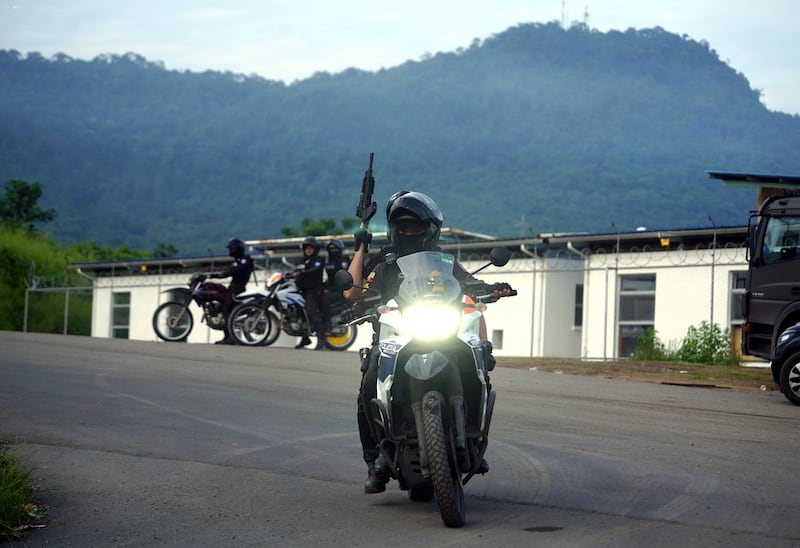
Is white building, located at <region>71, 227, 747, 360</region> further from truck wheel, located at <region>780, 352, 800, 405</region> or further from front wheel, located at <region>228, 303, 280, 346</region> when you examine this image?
truck wheel, located at <region>780, 352, 800, 405</region>

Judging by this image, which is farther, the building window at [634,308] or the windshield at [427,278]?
the building window at [634,308]

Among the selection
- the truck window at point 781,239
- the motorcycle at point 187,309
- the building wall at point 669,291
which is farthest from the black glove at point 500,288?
the building wall at point 669,291

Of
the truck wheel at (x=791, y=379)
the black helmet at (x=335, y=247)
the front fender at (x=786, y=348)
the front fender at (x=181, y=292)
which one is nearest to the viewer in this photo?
the truck wheel at (x=791, y=379)

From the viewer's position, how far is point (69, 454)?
8.60 metres

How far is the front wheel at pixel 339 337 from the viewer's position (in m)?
21.4

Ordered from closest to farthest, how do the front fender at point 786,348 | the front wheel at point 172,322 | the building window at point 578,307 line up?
the front fender at point 786,348
the front wheel at point 172,322
the building window at point 578,307

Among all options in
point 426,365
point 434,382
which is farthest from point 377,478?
point 426,365

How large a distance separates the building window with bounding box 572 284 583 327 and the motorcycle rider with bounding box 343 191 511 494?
2327 centimetres

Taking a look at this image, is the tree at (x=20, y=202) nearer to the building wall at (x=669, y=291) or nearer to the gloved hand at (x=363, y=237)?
the building wall at (x=669, y=291)

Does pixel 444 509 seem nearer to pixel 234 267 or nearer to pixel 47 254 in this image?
pixel 234 267

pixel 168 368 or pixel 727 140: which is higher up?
pixel 727 140

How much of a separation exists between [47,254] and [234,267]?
34.4 metres

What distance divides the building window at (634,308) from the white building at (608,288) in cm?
3

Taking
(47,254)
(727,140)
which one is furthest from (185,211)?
(47,254)
